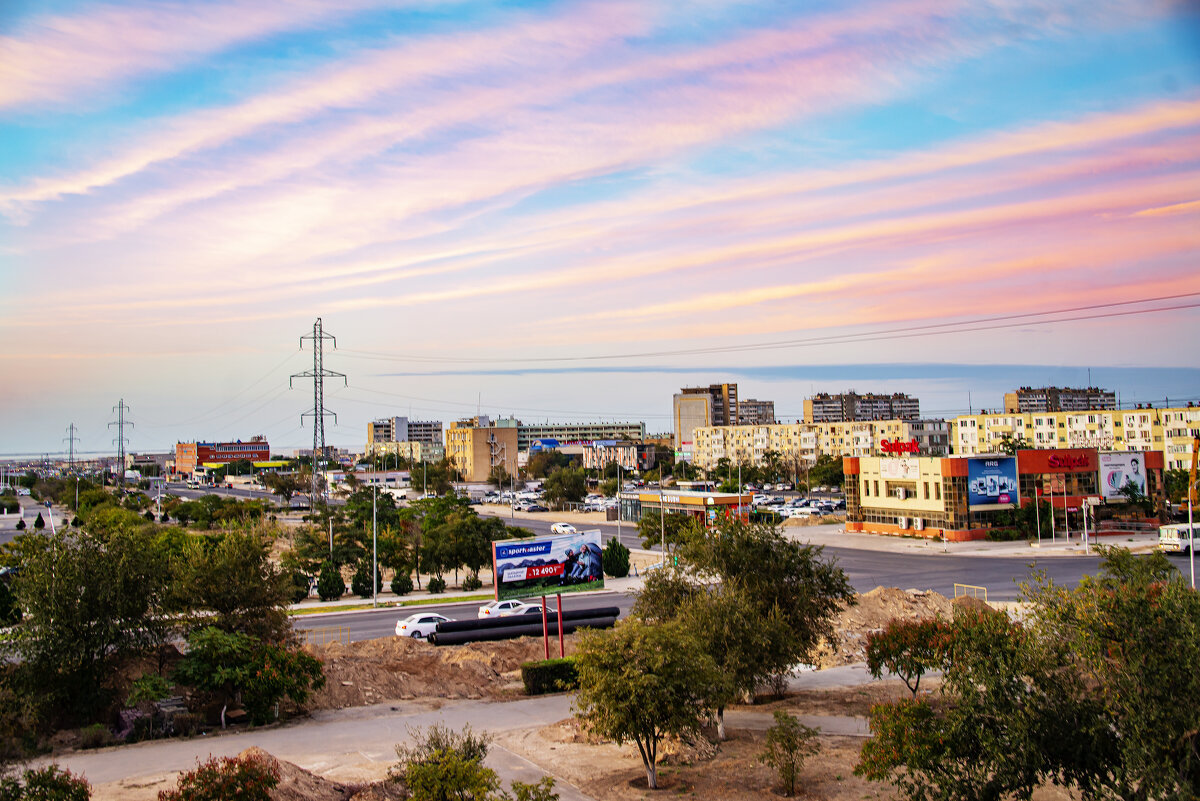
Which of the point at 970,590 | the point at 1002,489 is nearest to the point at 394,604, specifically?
the point at 970,590

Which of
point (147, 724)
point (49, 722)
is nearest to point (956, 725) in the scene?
point (147, 724)

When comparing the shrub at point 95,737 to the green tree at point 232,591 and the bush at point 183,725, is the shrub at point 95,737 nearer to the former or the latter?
the bush at point 183,725

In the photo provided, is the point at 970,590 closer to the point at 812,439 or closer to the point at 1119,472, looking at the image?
the point at 1119,472

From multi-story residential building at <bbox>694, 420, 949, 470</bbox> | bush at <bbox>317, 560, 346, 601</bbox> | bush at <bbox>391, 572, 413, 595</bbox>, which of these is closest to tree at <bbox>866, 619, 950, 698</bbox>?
bush at <bbox>391, 572, 413, 595</bbox>

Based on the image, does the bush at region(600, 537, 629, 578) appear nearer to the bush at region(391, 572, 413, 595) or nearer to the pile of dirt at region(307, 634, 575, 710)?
the bush at region(391, 572, 413, 595)

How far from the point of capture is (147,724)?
76.2 feet

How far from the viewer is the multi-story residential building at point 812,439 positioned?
165 metres

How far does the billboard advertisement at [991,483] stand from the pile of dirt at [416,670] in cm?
4827

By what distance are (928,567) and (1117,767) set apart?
47130 mm

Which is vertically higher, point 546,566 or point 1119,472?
point 1119,472

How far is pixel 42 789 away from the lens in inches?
535

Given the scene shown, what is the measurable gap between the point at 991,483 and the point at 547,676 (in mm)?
54751

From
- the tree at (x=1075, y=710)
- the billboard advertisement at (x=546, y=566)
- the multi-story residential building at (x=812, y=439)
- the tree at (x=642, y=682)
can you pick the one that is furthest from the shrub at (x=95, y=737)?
the multi-story residential building at (x=812, y=439)

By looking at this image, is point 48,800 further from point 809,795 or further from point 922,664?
point 922,664
